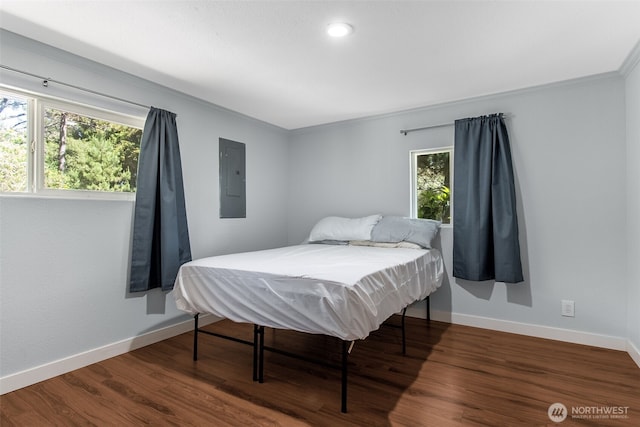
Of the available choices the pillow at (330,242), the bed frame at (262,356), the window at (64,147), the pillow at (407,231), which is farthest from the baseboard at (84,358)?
the pillow at (407,231)

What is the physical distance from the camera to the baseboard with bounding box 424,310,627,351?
9.34 ft

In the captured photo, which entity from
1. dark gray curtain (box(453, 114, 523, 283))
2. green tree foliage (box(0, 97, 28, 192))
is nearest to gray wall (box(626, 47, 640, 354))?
dark gray curtain (box(453, 114, 523, 283))

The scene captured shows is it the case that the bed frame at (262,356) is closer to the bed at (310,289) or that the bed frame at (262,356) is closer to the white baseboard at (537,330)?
the bed at (310,289)

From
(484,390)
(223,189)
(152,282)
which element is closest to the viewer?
(484,390)

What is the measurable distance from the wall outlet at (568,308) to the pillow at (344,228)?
1.86 meters

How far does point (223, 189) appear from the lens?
3736mm

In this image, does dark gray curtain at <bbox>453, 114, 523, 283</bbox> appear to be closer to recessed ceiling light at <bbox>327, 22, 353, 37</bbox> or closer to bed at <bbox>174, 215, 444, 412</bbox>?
bed at <bbox>174, 215, 444, 412</bbox>

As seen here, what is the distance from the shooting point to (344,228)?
3.86 meters

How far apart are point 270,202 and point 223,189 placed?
2.75 ft

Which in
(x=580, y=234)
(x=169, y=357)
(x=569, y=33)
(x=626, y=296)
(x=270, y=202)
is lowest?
(x=169, y=357)

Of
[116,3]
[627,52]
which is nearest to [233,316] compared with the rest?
[116,3]

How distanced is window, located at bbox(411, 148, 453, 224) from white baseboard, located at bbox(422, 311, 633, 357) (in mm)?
1022

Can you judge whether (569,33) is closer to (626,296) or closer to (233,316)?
(626,296)

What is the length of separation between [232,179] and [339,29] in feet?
7.19
